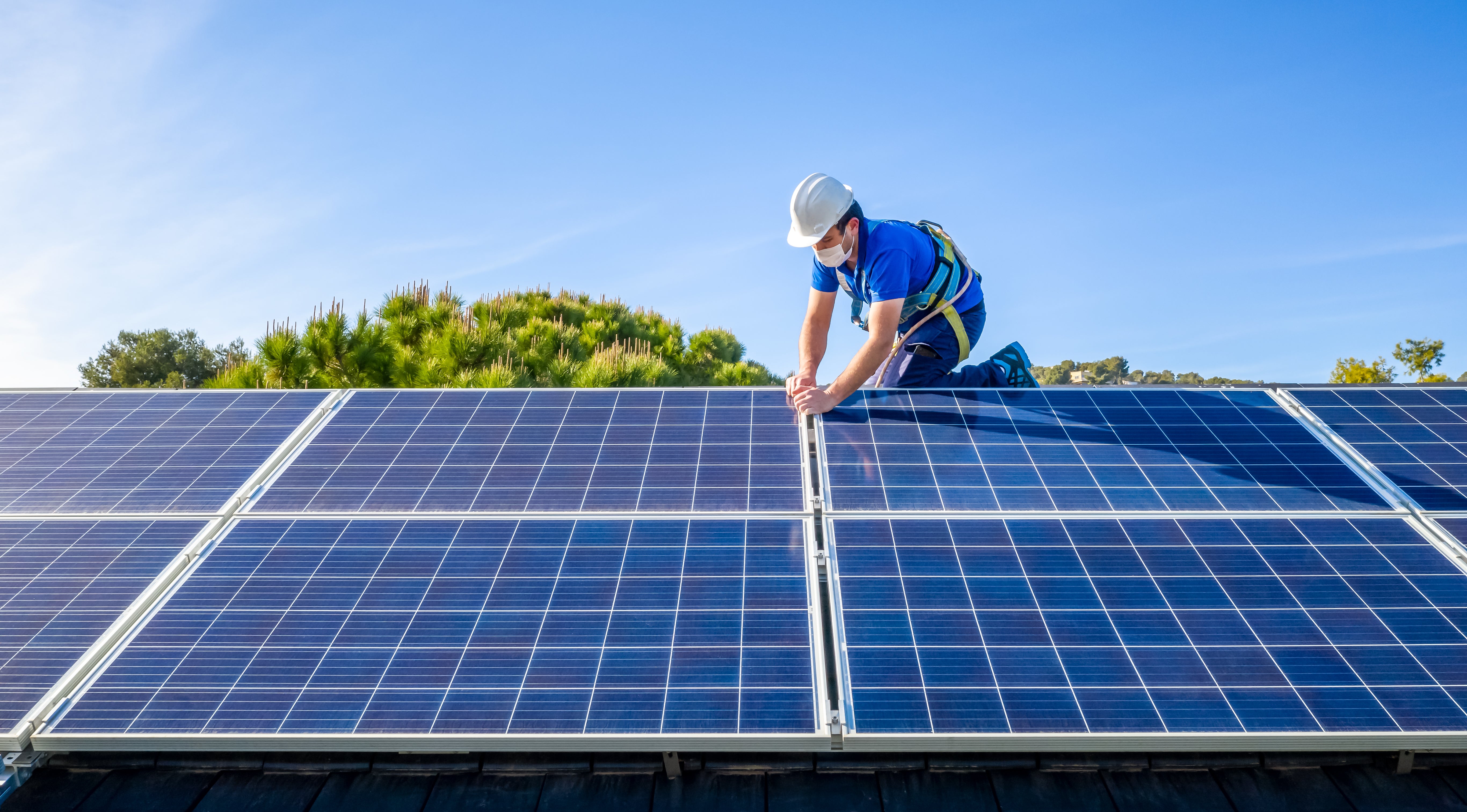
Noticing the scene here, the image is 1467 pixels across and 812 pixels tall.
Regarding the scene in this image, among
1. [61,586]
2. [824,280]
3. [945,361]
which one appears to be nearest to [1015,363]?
[945,361]

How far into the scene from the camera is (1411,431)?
534 centimetres

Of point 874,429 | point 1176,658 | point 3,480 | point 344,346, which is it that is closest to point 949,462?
point 874,429

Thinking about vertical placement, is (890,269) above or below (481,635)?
above

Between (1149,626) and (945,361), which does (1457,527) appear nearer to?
(1149,626)

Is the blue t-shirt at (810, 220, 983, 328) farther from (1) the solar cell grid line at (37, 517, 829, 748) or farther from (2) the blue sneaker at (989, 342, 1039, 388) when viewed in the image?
(1) the solar cell grid line at (37, 517, 829, 748)

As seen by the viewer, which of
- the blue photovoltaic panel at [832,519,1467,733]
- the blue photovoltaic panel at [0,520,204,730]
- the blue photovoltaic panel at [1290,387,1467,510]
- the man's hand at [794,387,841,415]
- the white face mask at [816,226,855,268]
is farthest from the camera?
the white face mask at [816,226,855,268]

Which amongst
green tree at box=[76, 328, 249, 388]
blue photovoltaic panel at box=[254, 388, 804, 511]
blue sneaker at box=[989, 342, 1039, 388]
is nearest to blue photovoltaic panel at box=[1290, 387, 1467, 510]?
blue sneaker at box=[989, 342, 1039, 388]

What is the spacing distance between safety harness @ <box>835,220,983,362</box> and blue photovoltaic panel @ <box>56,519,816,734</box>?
9.36 ft

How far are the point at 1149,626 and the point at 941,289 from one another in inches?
139

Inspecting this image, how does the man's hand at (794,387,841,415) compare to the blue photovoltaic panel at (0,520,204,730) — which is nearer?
the blue photovoltaic panel at (0,520,204,730)

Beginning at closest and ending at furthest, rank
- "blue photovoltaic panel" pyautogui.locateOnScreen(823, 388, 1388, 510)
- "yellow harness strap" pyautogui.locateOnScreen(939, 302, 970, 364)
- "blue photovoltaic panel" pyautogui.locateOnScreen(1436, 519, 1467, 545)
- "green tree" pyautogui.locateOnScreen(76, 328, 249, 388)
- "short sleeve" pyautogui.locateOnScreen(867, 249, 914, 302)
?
1. "blue photovoltaic panel" pyautogui.locateOnScreen(1436, 519, 1467, 545)
2. "blue photovoltaic panel" pyautogui.locateOnScreen(823, 388, 1388, 510)
3. "short sleeve" pyautogui.locateOnScreen(867, 249, 914, 302)
4. "yellow harness strap" pyautogui.locateOnScreen(939, 302, 970, 364)
5. "green tree" pyautogui.locateOnScreen(76, 328, 249, 388)

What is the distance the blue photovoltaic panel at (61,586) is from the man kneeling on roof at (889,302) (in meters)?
3.97

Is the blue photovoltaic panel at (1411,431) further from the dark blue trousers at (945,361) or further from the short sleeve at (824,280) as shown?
the short sleeve at (824,280)

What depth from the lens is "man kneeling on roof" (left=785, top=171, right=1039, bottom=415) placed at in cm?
554
